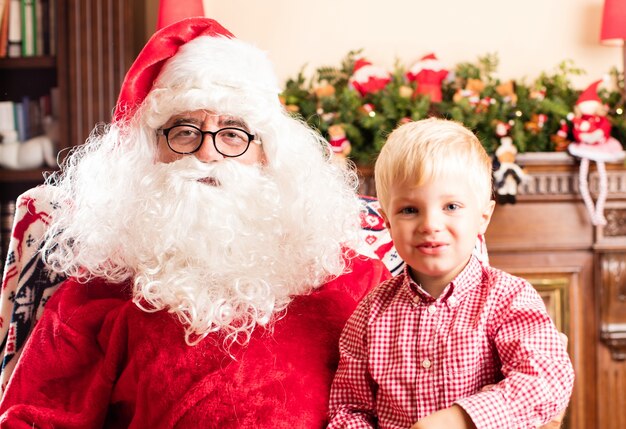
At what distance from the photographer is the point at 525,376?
1.24 meters

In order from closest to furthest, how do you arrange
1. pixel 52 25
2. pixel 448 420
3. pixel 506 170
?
pixel 448 420
pixel 506 170
pixel 52 25

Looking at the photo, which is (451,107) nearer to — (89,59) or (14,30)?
(89,59)

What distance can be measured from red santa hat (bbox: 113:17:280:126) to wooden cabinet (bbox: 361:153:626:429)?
58.6 inches

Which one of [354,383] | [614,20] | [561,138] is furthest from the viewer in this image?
[614,20]

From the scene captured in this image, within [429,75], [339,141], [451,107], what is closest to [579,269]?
[451,107]

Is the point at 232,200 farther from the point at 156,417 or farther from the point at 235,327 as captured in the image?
the point at 156,417

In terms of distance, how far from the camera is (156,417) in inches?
60.7

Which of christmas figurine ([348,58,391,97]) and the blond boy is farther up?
christmas figurine ([348,58,391,97])

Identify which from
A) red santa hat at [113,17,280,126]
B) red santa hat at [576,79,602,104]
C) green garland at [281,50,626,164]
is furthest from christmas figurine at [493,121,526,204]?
red santa hat at [113,17,280,126]

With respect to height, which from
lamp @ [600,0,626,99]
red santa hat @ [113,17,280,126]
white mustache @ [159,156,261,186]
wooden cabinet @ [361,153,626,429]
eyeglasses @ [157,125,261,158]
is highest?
lamp @ [600,0,626,99]

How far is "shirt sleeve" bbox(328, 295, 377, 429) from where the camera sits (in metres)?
1.44

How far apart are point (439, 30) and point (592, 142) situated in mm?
847

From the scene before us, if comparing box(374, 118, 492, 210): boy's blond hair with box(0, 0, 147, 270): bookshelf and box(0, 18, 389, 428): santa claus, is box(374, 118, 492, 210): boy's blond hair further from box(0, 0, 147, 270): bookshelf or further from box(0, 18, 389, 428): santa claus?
box(0, 0, 147, 270): bookshelf

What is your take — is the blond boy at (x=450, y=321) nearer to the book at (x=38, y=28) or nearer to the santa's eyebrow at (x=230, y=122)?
the santa's eyebrow at (x=230, y=122)
